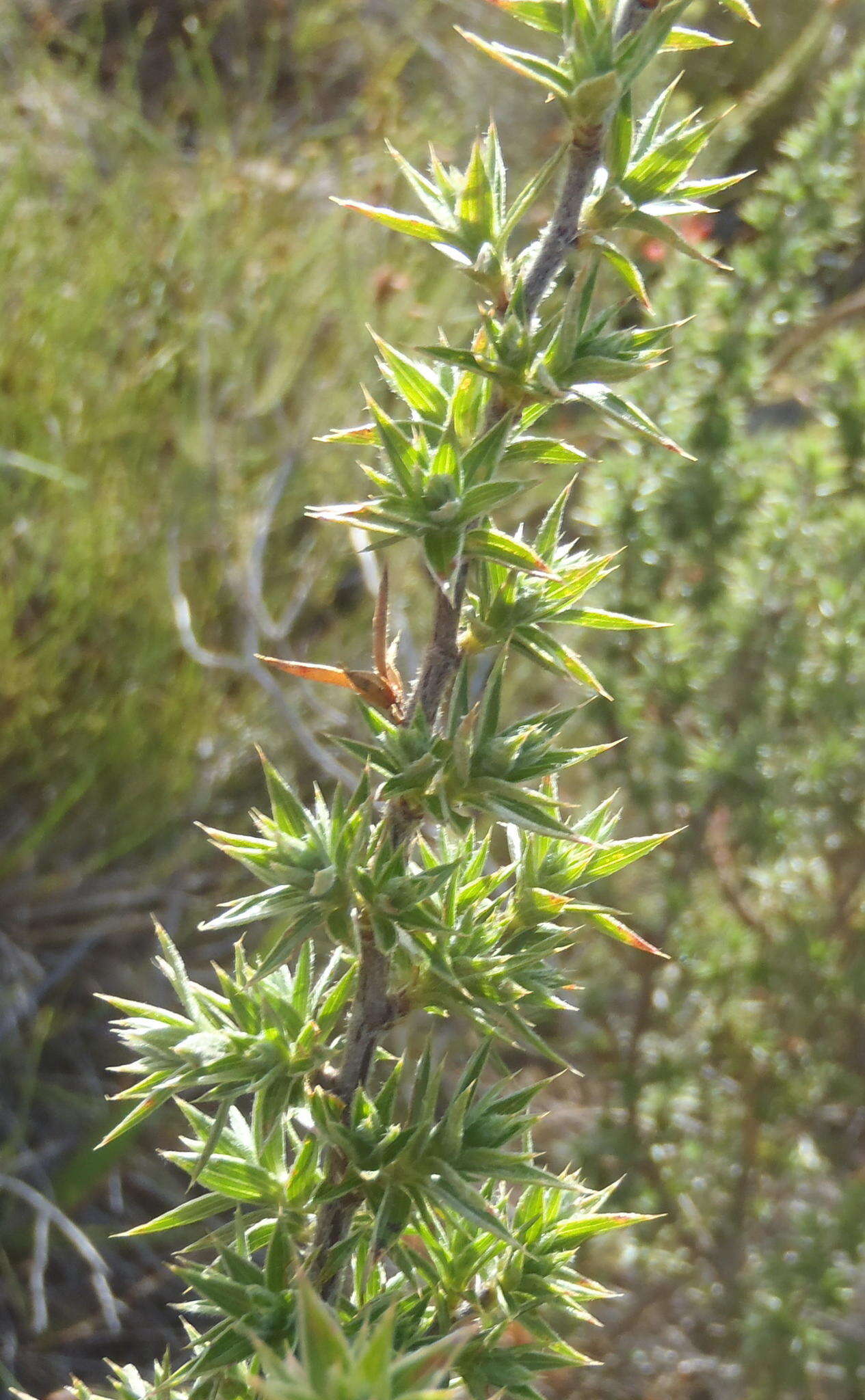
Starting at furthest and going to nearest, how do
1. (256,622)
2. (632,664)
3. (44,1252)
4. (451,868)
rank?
(256,622)
(632,664)
(44,1252)
(451,868)

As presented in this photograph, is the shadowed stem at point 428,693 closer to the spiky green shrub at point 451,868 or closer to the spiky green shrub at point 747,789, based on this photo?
the spiky green shrub at point 451,868

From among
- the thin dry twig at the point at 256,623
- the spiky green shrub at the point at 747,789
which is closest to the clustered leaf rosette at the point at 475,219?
the thin dry twig at the point at 256,623

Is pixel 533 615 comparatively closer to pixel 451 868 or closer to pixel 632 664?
pixel 451 868

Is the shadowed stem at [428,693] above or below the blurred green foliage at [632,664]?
above

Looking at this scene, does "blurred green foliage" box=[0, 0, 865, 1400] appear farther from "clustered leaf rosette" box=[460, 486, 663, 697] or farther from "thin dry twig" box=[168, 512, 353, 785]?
"clustered leaf rosette" box=[460, 486, 663, 697]

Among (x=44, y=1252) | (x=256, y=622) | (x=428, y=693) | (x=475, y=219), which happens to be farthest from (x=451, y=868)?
(x=256, y=622)

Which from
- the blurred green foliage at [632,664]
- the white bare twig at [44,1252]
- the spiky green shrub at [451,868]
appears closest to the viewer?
the spiky green shrub at [451,868]

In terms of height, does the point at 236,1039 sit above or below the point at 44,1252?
above
